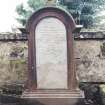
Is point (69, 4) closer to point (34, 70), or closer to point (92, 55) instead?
point (92, 55)

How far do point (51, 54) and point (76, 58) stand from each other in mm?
1266

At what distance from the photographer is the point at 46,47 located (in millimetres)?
7422

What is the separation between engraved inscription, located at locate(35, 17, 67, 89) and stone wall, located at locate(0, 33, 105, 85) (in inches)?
46.7

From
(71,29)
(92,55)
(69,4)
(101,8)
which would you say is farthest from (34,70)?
(101,8)

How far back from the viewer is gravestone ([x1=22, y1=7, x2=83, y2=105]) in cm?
738

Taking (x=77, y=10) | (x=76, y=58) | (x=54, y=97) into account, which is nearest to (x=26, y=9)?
(x=77, y=10)

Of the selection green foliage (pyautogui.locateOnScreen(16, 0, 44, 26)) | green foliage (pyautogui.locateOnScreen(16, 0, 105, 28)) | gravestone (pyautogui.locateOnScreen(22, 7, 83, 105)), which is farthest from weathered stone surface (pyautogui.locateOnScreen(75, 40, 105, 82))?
green foliage (pyautogui.locateOnScreen(16, 0, 44, 26))

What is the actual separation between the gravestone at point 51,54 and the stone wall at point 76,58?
3.86ft

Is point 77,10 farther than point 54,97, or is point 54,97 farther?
point 77,10

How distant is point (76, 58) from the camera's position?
854cm

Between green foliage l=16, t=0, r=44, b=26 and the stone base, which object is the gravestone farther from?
green foliage l=16, t=0, r=44, b=26

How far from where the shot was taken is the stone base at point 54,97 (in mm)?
7219

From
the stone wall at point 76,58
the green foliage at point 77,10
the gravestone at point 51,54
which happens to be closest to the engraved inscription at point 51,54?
the gravestone at point 51,54

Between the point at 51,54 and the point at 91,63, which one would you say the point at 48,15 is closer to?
the point at 51,54
